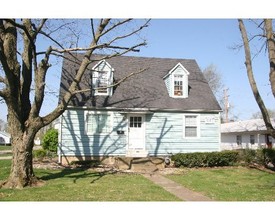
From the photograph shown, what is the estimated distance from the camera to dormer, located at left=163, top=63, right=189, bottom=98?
1956cm

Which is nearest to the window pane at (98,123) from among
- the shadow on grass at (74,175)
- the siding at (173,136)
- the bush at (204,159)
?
the siding at (173,136)

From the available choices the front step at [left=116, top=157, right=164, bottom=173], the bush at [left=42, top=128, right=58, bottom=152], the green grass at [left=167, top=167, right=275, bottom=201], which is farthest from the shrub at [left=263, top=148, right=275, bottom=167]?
the bush at [left=42, top=128, right=58, bottom=152]

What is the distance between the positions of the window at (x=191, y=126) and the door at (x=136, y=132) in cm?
268

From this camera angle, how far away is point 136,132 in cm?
1845

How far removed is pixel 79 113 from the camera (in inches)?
701

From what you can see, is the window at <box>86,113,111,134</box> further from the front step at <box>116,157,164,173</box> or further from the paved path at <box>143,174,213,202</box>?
the paved path at <box>143,174,213,202</box>

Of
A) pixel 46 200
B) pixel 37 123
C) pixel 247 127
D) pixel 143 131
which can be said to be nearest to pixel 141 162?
pixel 143 131

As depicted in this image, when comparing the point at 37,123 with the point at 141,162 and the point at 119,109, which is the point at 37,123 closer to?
the point at 141,162

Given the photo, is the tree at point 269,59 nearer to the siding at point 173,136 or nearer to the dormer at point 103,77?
the siding at point 173,136

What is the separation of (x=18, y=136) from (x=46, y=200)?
3336 millimetres

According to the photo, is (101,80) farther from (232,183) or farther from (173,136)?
(232,183)

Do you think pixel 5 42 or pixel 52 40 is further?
pixel 52 40

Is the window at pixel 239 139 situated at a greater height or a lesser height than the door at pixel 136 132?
lesser

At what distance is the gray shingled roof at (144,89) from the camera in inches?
727
